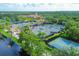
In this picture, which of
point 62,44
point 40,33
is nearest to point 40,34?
point 40,33

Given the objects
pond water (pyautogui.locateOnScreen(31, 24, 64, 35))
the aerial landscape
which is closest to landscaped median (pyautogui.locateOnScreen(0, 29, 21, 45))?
the aerial landscape

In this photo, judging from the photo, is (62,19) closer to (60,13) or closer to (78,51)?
(60,13)

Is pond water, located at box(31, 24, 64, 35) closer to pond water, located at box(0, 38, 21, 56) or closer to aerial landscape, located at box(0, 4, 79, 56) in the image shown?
aerial landscape, located at box(0, 4, 79, 56)

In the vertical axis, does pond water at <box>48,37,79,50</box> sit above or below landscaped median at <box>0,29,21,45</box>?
below

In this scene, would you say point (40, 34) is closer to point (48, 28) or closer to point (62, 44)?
point (48, 28)

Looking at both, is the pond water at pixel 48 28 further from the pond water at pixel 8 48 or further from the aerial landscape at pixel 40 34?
the pond water at pixel 8 48

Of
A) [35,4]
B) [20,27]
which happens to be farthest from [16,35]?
[35,4]

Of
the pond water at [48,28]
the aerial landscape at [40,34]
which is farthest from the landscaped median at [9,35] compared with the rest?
the pond water at [48,28]
